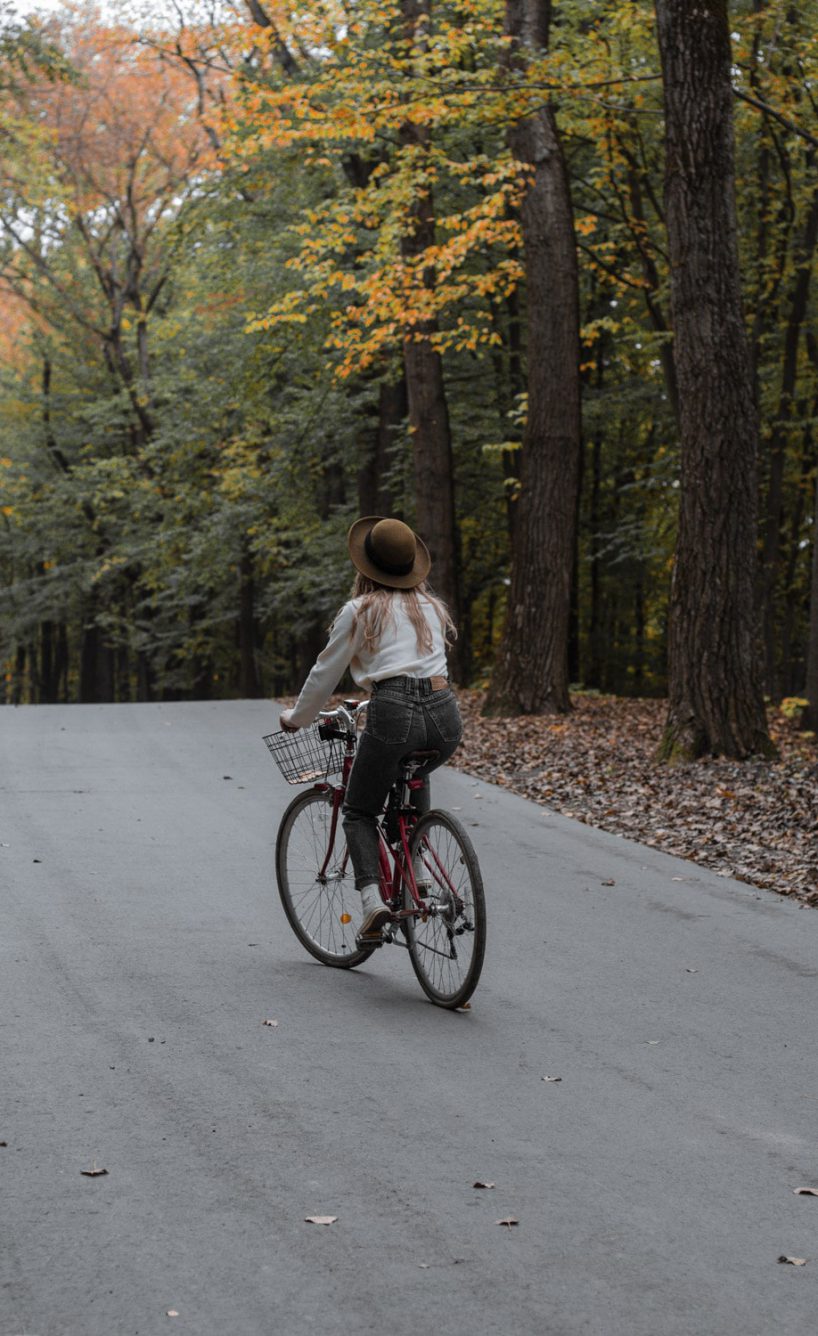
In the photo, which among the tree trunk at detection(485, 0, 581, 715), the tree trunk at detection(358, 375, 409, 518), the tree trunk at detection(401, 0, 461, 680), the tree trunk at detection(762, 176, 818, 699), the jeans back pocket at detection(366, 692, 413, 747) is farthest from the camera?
the tree trunk at detection(358, 375, 409, 518)

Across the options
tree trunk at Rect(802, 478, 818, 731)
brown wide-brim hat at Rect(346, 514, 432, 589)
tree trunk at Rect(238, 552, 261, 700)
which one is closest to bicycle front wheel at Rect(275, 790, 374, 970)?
brown wide-brim hat at Rect(346, 514, 432, 589)

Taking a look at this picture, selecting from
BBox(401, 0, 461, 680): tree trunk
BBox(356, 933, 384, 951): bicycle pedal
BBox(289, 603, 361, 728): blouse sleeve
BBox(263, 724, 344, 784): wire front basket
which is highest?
BBox(401, 0, 461, 680): tree trunk

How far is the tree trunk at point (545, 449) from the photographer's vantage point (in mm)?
18906

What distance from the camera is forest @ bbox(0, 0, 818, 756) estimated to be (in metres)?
14.1

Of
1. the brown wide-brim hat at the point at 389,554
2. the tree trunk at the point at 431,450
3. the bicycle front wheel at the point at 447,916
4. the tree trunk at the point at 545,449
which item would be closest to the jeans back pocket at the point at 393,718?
the bicycle front wheel at the point at 447,916

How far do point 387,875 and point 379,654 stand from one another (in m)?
0.98

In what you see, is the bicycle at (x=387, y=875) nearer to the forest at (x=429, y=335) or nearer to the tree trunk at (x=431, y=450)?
the forest at (x=429, y=335)

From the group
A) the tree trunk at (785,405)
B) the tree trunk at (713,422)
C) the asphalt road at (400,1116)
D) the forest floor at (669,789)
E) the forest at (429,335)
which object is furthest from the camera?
the tree trunk at (785,405)

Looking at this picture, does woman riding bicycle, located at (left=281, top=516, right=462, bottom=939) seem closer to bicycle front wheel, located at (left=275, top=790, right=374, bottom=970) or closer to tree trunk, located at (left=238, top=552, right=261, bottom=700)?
bicycle front wheel, located at (left=275, top=790, right=374, bottom=970)

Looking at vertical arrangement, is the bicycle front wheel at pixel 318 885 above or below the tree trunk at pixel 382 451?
below

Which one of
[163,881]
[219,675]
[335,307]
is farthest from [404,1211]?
[219,675]

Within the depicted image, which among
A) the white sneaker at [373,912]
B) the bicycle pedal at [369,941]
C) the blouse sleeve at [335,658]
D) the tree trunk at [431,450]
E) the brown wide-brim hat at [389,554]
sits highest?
the tree trunk at [431,450]

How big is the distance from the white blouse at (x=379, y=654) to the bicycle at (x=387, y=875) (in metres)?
0.21

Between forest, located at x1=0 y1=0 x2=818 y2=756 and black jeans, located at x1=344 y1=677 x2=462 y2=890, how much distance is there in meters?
7.49
